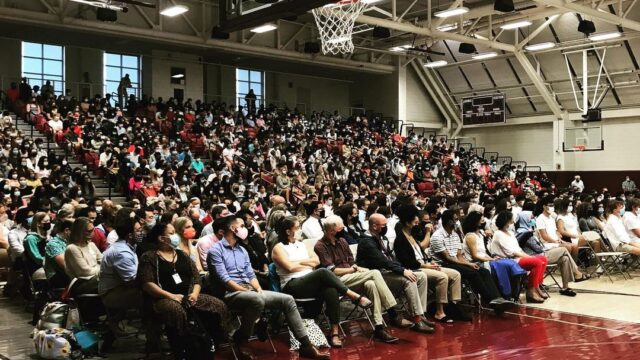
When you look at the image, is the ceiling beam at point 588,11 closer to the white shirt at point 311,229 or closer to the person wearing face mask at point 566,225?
the person wearing face mask at point 566,225

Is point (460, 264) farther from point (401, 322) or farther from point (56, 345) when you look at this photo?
point (56, 345)

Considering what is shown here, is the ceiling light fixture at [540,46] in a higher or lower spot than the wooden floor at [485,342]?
higher

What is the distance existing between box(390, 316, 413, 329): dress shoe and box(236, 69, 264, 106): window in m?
18.9

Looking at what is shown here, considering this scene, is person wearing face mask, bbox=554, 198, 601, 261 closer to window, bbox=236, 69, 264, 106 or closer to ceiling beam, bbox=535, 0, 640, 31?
ceiling beam, bbox=535, 0, 640, 31

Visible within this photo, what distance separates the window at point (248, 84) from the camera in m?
25.1

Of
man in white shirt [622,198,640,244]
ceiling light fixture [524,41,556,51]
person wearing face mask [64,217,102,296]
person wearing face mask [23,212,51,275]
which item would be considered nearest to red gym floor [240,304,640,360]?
person wearing face mask [64,217,102,296]

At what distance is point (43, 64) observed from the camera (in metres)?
21.3

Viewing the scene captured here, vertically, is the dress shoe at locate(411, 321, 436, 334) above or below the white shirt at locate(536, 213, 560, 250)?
below

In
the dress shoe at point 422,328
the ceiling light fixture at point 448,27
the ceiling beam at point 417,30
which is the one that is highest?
the ceiling light fixture at point 448,27

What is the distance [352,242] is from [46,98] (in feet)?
38.7

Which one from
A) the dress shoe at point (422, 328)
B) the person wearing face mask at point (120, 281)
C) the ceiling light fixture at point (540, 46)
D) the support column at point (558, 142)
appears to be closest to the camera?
the person wearing face mask at point (120, 281)

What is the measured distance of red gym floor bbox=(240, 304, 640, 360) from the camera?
215 inches

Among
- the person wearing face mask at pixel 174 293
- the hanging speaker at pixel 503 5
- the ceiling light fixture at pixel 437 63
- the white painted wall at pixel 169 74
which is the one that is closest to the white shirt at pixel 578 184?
the ceiling light fixture at pixel 437 63

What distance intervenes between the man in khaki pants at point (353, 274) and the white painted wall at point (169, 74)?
17156 millimetres
